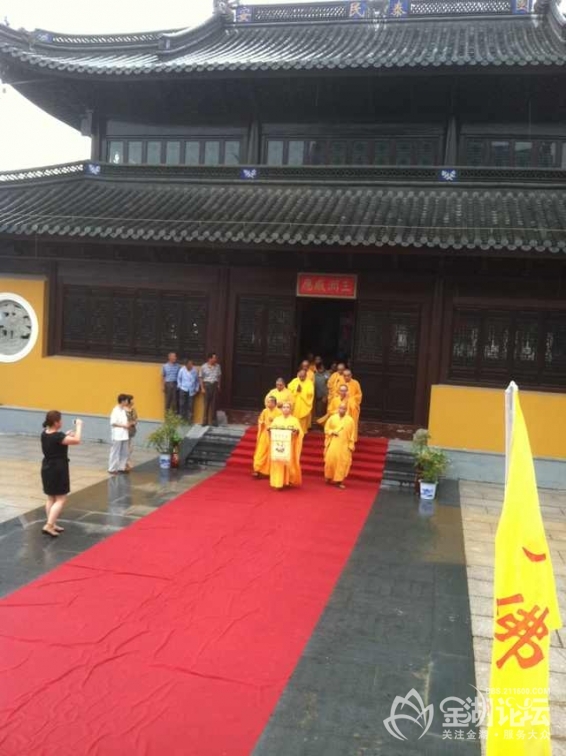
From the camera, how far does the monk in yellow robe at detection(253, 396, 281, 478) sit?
1009 cm

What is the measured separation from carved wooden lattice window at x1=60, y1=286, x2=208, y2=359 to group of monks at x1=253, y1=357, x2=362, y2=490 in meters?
2.53

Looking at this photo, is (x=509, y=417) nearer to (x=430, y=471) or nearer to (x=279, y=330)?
(x=430, y=471)

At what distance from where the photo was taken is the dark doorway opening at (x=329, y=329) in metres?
16.6

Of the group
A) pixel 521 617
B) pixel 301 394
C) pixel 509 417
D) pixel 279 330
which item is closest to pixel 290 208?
pixel 279 330

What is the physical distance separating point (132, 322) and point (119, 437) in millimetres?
3594

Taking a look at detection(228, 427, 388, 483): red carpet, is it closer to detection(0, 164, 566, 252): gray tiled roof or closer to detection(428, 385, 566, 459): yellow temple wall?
detection(428, 385, 566, 459): yellow temple wall

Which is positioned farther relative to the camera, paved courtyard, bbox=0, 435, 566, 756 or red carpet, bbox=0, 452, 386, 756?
paved courtyard, bbox=0, 435, 566, 756

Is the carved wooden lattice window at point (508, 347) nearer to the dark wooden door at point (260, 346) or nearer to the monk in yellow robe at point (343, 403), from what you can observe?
the monk in yellow robe at point (343, 403)

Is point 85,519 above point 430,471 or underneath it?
underneath

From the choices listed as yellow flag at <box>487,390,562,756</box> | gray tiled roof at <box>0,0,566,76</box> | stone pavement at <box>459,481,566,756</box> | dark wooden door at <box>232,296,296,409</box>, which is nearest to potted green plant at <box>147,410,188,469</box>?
dark wooden door at <box>232,296,296,409</box>

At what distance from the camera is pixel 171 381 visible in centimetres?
1216

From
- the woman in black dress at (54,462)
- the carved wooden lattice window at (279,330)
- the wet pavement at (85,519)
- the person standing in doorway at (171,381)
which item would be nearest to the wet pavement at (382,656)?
the wet pavement at (85,519)

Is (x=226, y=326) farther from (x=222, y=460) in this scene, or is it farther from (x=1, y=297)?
(x=1, y=297)

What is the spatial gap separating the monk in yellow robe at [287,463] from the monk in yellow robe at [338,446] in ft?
1.72
